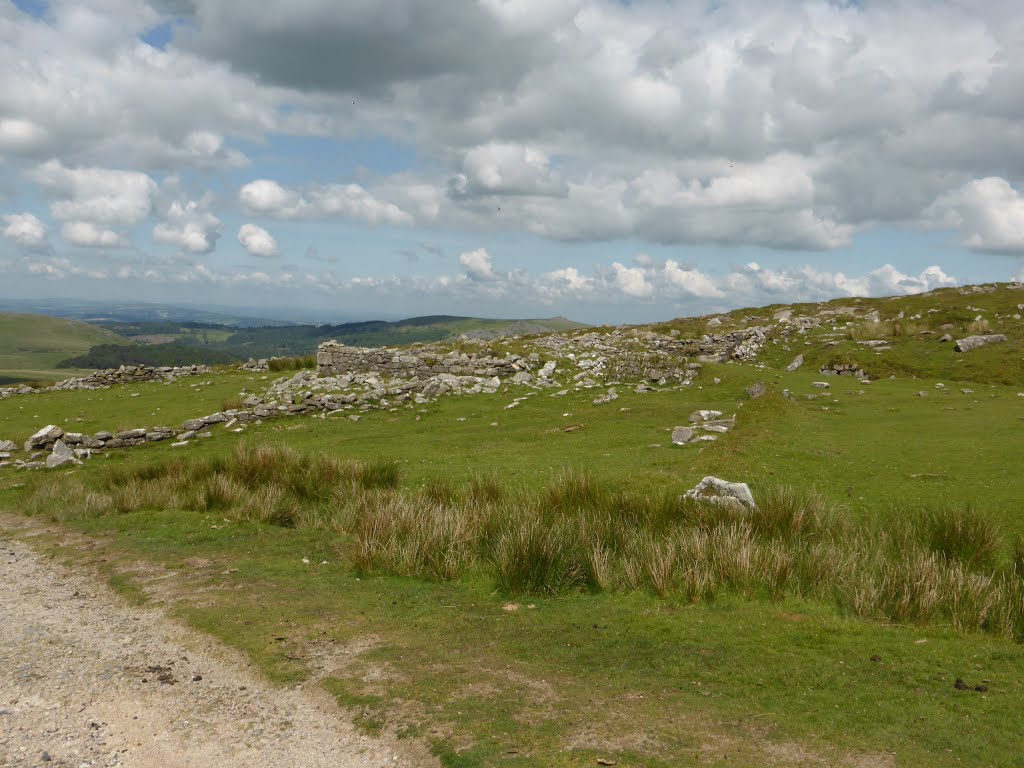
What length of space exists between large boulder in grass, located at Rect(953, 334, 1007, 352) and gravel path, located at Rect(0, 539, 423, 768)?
3211 centimetres

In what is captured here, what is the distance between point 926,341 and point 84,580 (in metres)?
35.1

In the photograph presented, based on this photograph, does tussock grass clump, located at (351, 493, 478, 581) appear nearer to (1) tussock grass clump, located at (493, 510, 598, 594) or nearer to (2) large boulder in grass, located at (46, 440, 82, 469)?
(1) tussock grass clump, located at (493, 510, 598, 594)

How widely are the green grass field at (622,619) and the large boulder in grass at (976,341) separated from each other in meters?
9.78

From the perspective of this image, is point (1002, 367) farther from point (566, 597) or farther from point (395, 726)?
point (395, 726)

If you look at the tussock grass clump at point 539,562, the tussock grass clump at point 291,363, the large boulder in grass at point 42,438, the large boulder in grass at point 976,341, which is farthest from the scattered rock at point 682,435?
the tussock grass clump at point 291,363

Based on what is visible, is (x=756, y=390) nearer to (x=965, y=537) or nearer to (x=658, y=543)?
(x=965, y=537)

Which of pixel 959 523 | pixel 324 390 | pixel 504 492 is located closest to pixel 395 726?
pixel 504 492

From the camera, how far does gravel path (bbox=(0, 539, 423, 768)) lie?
5332mm

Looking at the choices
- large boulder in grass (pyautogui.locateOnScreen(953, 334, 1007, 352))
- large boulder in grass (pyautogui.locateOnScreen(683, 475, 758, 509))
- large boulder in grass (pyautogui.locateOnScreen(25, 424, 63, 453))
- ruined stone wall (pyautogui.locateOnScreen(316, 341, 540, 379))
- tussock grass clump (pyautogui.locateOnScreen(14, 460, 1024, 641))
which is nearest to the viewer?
tussock grass clump (pyautogui.locateOnScreen(14, 460, 1024, 641))

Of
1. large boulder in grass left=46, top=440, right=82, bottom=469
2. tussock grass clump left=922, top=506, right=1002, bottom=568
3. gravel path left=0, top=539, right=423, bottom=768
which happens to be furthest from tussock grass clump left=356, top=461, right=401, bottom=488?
tussock grass clump left=922, top=506, right=1002, bottom=568

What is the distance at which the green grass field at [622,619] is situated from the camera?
5.36 metres

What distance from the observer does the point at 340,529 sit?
12148 millimetres

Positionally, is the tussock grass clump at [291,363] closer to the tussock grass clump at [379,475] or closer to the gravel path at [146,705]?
the tussock grass clump at [379,475]

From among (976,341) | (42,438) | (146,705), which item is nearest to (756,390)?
(976,341)
